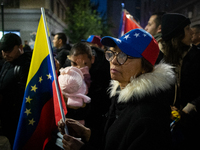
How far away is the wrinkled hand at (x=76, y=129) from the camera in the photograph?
1723 mm

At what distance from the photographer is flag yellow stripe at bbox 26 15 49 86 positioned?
5.86ft

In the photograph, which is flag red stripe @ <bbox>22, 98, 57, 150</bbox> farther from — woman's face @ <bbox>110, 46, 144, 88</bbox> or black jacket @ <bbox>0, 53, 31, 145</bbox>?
black jacket @ <bbox>0, 53, 31, 145</bbox>

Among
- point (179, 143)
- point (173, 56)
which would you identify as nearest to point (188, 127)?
point (179, 143)

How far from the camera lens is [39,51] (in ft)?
5.98

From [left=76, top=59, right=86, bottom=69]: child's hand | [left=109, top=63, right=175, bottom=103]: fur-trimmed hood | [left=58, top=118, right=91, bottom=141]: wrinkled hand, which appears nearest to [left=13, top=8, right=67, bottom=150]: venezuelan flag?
[left=58, top=118, right=91, bottom=141]: wrinkled hand

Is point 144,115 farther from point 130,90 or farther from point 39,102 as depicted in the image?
point 39,102

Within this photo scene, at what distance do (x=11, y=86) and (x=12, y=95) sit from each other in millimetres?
153

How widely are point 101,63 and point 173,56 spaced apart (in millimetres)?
1279

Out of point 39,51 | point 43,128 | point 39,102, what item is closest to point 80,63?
point 39,51

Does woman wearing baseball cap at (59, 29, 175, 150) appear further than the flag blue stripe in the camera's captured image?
No

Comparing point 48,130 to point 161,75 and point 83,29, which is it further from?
point 83,29

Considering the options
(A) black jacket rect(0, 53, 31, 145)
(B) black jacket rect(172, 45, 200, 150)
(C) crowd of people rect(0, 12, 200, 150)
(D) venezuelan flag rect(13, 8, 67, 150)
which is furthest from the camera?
(A) black jacket rect(0, 53, 31, 145)

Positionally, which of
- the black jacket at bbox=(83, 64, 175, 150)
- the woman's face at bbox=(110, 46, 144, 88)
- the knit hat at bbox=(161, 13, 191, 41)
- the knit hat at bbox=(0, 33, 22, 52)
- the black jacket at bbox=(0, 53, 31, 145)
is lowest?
the black jacket at bbox=(0, 53, 31, 145)

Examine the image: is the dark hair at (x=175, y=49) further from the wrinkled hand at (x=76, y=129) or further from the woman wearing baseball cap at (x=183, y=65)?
the wrinkled hand at (x=76, y=129)
